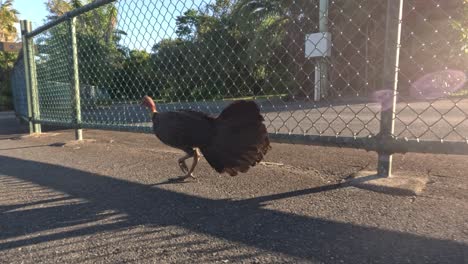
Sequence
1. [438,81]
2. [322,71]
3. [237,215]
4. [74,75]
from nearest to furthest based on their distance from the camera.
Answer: [237,215]
[322,71]
[74,75]
[438,81]

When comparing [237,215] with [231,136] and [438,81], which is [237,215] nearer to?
[231,136]

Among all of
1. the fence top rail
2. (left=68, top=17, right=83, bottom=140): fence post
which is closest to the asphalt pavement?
(left=68, top=17, right=83, bottom=140): fence post

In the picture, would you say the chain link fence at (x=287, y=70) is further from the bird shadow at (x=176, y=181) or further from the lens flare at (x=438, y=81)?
the bird shadow at (x=176, y=181)

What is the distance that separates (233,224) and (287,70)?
185 cm

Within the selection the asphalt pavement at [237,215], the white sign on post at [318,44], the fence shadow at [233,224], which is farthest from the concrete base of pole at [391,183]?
the white sign on post at [318,44]

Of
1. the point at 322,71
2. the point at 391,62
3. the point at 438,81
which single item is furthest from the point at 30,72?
the point at 438,81

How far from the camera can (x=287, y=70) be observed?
3.50m

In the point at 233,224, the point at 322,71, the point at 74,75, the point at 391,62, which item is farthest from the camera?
the point at 74,75

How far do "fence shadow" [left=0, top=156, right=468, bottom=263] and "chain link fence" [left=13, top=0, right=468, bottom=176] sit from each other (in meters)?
0.81

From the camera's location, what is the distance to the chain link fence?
3.17 m

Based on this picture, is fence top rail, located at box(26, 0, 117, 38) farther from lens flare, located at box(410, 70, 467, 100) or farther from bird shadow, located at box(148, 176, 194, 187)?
lens flare, located at box(410, 70, 467, 100)

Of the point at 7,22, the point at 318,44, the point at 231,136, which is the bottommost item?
the point at 231,136

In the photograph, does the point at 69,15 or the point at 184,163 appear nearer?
the point at 184,163

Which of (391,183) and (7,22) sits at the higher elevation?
(7,22)
